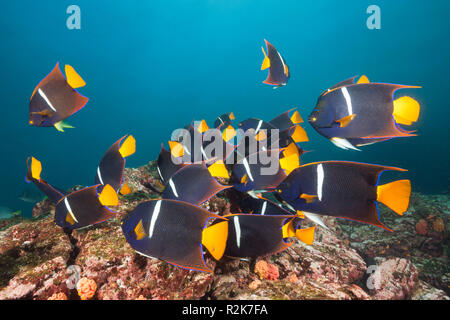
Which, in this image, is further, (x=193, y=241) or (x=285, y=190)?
(x=285, y=190)

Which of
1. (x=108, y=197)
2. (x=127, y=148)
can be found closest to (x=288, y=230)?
(x=108, y=197)

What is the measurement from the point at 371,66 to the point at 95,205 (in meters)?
82.7

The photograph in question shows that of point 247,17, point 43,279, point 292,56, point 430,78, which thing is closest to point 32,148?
point 43,279

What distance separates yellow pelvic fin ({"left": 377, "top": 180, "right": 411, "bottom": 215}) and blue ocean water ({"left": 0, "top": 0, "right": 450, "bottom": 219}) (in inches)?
1107

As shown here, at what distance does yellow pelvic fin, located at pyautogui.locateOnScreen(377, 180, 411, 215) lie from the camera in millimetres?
1270

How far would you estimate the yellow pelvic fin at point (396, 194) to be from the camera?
1270 mm

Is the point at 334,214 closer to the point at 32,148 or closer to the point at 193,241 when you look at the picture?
the point at 193,241

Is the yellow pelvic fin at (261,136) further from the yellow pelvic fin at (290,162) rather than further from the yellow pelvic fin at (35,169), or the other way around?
the yellow pelvic fin at (35,169)

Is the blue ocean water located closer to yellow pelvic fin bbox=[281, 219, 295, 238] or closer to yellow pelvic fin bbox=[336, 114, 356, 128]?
yellow pelvic fin bbox=[336, 114, 356, 128]

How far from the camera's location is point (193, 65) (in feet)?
273

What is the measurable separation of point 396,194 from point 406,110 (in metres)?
0.78

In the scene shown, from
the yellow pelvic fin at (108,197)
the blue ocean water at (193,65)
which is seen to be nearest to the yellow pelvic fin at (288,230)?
the yellow pelvic fin at (108,197)
